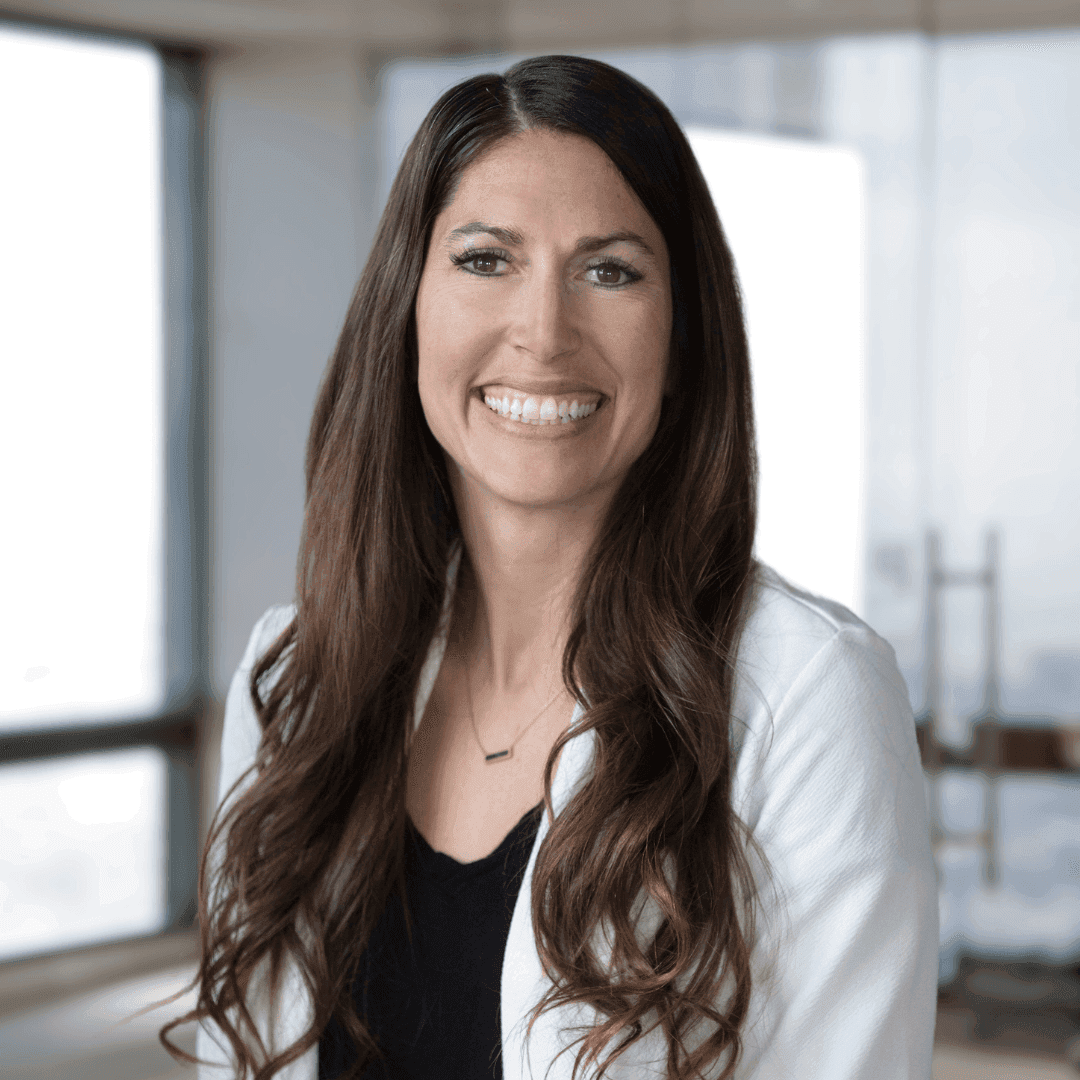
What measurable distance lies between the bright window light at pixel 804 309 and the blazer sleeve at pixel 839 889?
9.48 feet

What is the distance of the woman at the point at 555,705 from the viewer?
41.4 inches

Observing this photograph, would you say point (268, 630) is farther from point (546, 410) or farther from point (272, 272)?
point (272, 272)

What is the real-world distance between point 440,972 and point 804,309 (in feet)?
10.1

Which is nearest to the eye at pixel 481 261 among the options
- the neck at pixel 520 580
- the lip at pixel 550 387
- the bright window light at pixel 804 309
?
the lip at pixel 550 387

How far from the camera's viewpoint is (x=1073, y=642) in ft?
12.6

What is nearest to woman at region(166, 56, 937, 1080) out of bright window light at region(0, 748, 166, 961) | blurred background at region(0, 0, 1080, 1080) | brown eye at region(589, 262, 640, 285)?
brown eye at region(589, 262, 640, 285)

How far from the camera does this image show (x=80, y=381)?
4113 millimetres

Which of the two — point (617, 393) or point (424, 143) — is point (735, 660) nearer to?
point (617, 393)

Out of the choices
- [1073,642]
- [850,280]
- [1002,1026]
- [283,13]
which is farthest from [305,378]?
[1002,1026]

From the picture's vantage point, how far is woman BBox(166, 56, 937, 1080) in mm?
1051

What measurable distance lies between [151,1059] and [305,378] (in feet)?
7.44

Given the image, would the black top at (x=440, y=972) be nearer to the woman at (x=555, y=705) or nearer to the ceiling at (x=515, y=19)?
the woman at (x=555, y=705)

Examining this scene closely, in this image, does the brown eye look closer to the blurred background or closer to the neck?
the neck

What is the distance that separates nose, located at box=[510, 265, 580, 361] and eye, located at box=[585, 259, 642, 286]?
3 cm
